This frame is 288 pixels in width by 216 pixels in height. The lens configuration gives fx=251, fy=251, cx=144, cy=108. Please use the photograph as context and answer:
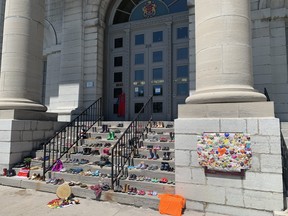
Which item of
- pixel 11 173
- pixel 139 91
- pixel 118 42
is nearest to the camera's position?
pixel 11 173

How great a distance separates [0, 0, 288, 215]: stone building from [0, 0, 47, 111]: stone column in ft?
0.12

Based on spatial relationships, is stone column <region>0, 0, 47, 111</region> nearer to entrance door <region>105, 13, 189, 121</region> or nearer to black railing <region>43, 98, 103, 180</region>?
black railing <region>43, 98, 103, 180</region>

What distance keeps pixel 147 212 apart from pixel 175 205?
563mm

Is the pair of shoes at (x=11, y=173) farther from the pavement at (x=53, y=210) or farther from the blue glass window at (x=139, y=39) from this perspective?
the blue glass window at (x=139, y=39)

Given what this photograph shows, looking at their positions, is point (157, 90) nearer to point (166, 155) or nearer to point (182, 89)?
point (182, 89)

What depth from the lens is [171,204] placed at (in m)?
4.63

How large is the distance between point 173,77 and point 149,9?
3330 millimetres

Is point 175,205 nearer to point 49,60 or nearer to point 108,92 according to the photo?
point 108,92

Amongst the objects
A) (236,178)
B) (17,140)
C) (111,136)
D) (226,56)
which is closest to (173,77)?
(111,136)

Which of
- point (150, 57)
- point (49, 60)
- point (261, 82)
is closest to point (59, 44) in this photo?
point (49, 60)

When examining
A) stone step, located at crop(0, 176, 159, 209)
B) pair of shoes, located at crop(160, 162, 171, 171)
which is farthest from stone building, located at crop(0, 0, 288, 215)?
pair of shoes, located at crop(160, 162, 171, 171)

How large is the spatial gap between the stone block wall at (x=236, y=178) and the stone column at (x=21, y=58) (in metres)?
5.62

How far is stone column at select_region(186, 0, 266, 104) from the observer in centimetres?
492

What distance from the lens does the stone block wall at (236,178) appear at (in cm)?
436
